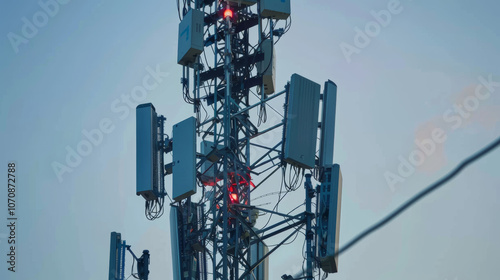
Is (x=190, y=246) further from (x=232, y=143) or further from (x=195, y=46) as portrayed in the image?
(x=195, y=46)

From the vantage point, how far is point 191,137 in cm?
1944

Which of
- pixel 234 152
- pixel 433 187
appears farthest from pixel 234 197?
pixel 433 187

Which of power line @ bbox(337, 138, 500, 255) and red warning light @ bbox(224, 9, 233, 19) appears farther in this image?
red warning light @ bbox(224, 9, 233, 19)

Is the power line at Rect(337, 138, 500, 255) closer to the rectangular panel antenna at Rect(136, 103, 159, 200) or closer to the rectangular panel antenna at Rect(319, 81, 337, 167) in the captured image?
the rectangular panel antenna at Rect(319, 81, 337, 167)

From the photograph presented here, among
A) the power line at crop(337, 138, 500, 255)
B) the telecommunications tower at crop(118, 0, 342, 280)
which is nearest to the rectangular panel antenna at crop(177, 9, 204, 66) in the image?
the telecommunications tower at crop(118, 0, 342, 280)

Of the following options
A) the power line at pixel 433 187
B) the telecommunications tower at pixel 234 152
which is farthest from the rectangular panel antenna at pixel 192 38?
the power line at pixel 433 187

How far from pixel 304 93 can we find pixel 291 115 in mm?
769

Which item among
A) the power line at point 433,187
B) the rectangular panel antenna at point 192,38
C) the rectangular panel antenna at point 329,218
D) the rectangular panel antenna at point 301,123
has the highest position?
the rectangular panel antenna at point 192,38

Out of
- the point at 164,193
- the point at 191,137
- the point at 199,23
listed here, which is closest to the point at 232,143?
the point at 191,137

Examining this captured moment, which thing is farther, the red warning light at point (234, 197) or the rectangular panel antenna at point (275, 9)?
the rectangular panel antenna at point (275, 9)

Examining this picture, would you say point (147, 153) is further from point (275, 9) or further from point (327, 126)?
point (275, 9)

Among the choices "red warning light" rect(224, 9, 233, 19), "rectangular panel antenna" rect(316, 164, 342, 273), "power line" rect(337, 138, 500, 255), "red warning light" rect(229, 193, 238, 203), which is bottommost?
"power line" rect(337, 138, 500, 255)

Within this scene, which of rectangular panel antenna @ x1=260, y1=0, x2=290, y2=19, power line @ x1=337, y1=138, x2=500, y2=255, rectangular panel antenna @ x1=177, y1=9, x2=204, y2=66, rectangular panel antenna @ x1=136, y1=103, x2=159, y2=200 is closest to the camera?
power line @ x1=337, y1=138, x2=500, y2=255

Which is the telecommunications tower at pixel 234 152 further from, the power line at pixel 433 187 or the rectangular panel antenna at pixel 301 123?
the power line at pixel 433 187
